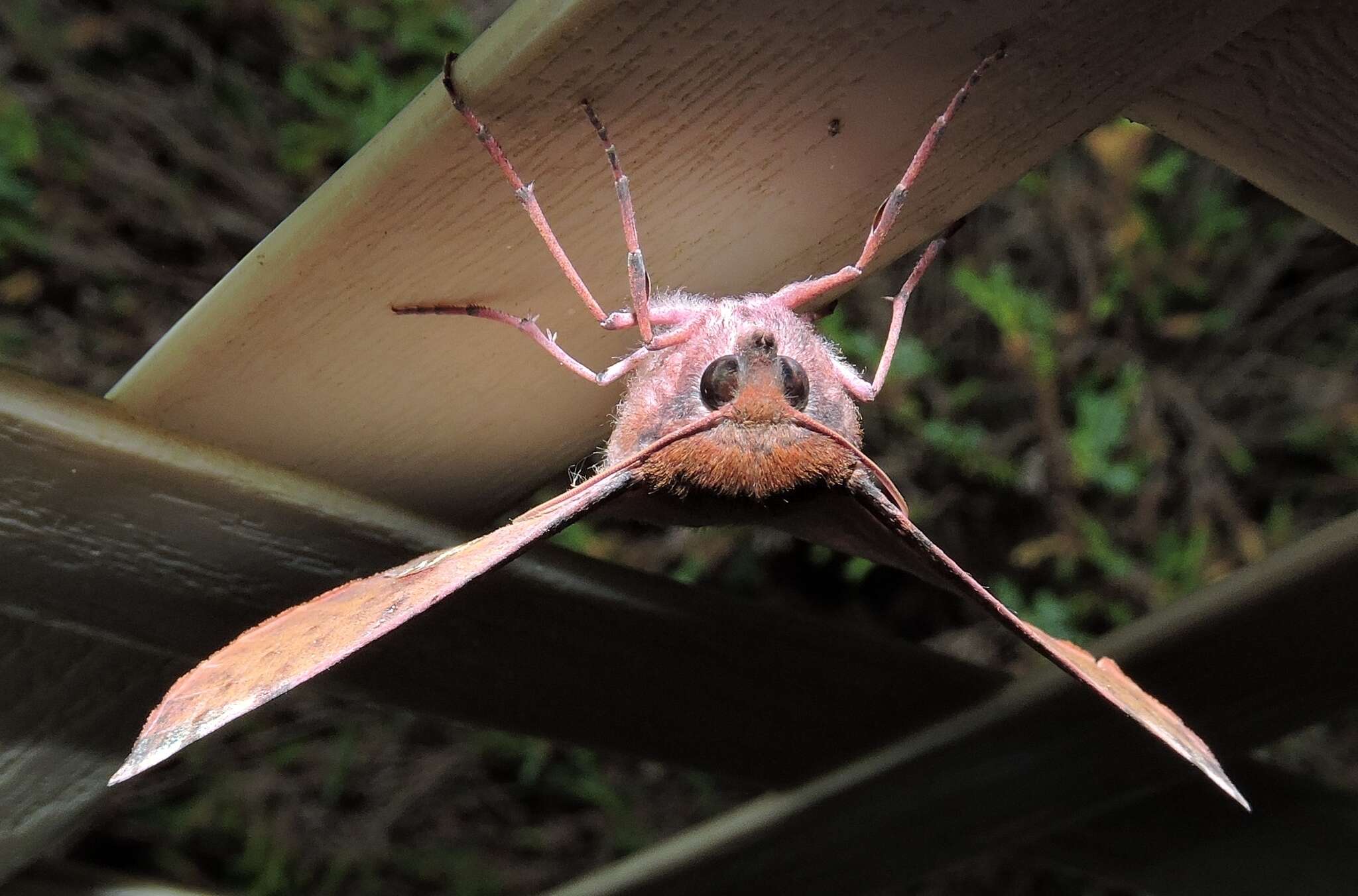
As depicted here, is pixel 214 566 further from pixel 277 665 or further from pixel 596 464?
pixel 596 464

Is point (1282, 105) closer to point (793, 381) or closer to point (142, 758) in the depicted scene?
point (793, 381)

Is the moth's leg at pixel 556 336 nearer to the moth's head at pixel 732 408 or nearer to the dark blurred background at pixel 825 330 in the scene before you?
the moth's head at pixel 732 408

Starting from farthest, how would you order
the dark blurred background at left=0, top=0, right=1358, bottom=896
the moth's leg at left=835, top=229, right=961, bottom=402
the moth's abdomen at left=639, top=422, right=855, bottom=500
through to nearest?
the dark blurred background at left=0, top=0, right=1358, bottom=896, the moth's leg at left=835, top=229, right=961, bottom=402, the moth's abdomen at left=639, top=422, right=855, bottom=500

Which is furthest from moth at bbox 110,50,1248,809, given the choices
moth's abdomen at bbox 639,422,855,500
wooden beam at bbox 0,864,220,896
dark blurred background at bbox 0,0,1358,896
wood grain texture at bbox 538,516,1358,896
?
dark blurred background at bbox 0,0,1358,896

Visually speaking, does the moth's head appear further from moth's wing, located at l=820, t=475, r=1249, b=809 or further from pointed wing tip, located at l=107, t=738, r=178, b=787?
pointed wing tip, located at l=107, t=738, r=178, b=787

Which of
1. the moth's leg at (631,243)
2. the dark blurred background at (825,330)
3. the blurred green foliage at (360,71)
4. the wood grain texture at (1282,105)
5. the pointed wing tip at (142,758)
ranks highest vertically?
the blurred green foliage at (360,71)

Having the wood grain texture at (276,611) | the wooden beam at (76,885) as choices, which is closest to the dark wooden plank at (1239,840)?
the wood grain texture at (276,611)

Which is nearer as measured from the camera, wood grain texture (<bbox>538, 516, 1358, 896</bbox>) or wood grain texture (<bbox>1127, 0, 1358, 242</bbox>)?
wood grain texture (<bbox>1127, 0, 1358, 242</bbox>)
